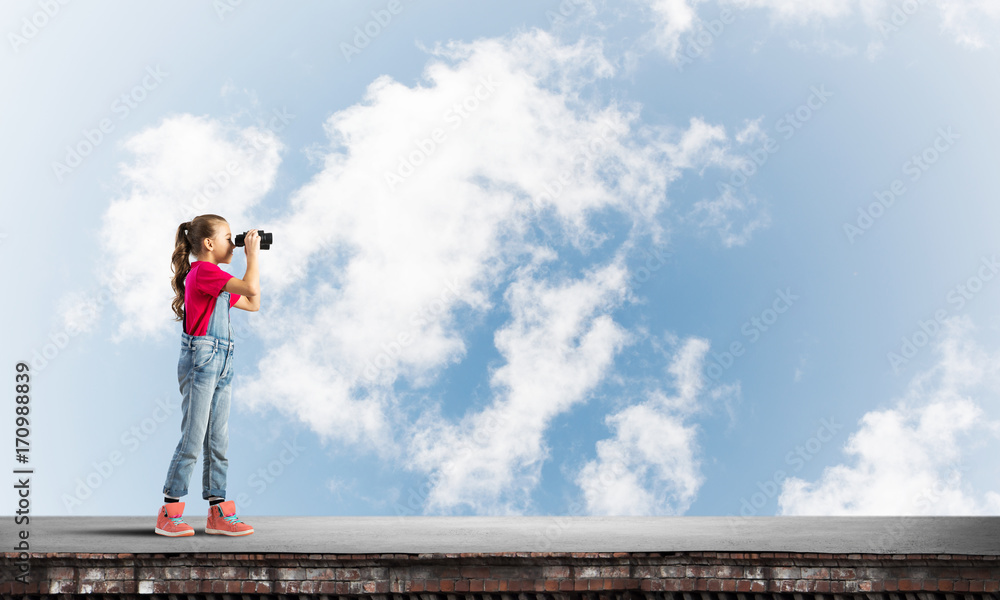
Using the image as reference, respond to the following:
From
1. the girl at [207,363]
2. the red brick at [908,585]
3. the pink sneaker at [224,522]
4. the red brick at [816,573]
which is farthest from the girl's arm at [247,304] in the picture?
the red brick at [908,585]

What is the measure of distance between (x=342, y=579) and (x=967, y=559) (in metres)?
4.77

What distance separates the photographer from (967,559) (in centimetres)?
630

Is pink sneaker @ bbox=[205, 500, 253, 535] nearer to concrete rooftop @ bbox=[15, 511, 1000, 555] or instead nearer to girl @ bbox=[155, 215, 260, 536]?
girl @ bbox=[155, 215, 260, 536]

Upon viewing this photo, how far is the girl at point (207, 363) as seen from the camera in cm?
706

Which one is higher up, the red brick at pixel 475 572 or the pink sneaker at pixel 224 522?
the pink sneaker at pixel 224 522

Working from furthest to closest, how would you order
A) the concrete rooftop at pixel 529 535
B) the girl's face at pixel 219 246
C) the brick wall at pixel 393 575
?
the girl's face at pixel 219 246, the concrete rooftop at pixel 529 535, the brick wall at pixel 393 575

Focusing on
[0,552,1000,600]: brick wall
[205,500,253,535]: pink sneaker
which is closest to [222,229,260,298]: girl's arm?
[205,500,253,535]: pink sneaker

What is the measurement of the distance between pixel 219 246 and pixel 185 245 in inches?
13.3

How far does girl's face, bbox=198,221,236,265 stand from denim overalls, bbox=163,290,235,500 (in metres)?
0.37

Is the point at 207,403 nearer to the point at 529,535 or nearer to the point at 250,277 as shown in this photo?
the point at 250,277

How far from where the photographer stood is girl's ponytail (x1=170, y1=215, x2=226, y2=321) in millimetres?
7332

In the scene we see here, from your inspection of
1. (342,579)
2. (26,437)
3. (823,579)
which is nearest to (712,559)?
(823,579)

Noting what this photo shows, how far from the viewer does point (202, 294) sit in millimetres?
7121

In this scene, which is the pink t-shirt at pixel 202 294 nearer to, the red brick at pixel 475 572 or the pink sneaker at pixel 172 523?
the pink sneaker at pixel 172 523
